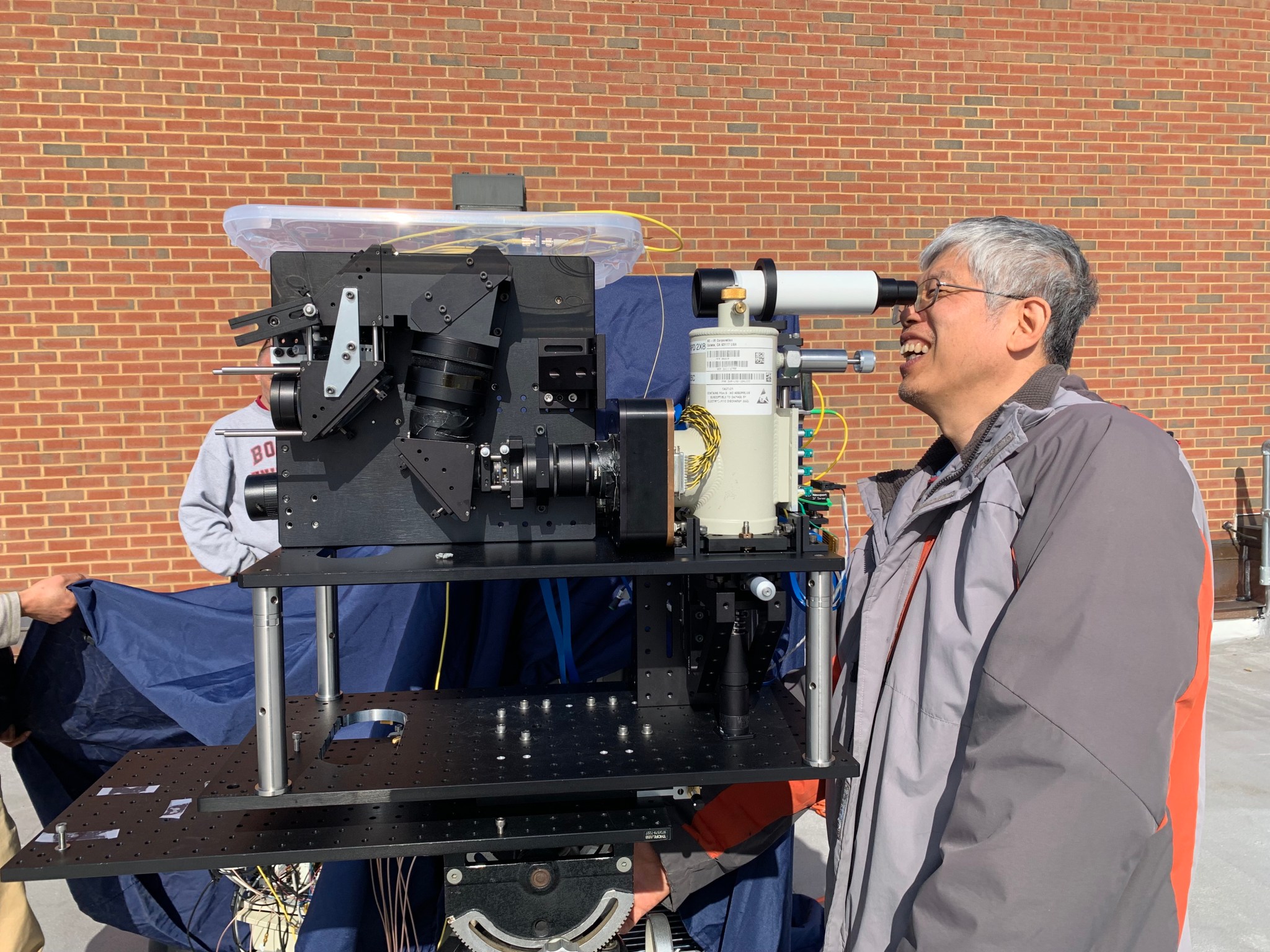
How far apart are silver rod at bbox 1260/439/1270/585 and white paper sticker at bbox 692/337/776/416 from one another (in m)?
5.11

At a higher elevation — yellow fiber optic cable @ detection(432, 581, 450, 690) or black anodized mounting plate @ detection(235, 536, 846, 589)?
black anodized mounting plate @ detection(235, 536, 846, 589)

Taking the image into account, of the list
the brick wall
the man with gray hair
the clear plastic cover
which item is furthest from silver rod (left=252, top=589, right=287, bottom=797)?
the brick wall

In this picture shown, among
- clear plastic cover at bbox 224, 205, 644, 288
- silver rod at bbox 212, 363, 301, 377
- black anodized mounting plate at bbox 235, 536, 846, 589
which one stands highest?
clear plastic cover at bbox 224, 205, 644, 288

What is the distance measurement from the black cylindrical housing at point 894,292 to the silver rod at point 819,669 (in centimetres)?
51

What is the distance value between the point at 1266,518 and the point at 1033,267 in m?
4.68

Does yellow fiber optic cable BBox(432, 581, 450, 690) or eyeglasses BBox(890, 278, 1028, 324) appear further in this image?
yellow fiber optic cable BBox(432, 581, 450, 690)

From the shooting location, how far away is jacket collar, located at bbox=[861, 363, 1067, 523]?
1.36 metres

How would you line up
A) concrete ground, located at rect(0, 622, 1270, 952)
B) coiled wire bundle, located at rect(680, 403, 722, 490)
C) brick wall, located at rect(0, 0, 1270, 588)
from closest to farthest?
1. coiled wire bundle, located at rect(680, 403, 722, 490)
2. concrete ground, located at rect(0, 622, 1270, 952)
3. brick wall, located at rect(0, 0, 1270, 588)

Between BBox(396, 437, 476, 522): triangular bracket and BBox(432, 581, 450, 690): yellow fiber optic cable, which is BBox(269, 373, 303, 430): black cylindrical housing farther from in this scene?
BBox(432, 581, 450, 690): yellow fiber optic cable

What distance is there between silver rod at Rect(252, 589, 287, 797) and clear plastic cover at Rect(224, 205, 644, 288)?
61 cm

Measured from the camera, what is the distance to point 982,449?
55.1 inches

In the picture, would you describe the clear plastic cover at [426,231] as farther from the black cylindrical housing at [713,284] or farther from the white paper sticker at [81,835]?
the white paper sticker at [81,835]

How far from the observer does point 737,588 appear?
4.57 feet

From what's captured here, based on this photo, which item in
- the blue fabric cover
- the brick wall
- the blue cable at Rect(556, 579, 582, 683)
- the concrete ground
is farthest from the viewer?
the brick wall
